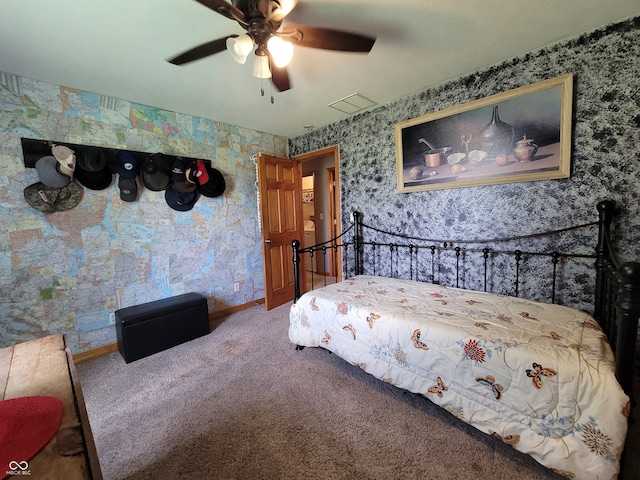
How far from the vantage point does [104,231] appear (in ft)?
8.05

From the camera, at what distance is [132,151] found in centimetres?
256

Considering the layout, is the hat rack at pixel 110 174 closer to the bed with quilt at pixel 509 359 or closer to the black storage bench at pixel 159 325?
the black storage bench at pixel 159 325

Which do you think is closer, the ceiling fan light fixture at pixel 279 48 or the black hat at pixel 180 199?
the ceiling fan light fixture at pixel 279 48

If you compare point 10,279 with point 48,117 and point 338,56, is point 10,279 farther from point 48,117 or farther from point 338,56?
point 338,56

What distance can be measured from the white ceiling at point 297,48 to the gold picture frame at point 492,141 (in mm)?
328

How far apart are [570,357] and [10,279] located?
3676 millimetres

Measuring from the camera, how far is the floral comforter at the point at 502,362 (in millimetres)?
1086

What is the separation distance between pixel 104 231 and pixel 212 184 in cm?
113

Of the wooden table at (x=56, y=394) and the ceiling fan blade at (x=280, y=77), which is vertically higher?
the ceiling fan blade at (x=280, y=77)

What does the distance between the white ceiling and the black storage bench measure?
78.6 inches

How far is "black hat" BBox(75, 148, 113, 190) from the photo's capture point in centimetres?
227

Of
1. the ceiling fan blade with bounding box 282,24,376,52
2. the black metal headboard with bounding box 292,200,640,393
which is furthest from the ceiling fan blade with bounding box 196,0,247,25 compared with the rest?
the black metal headboard with bounding box 292,200,640,393

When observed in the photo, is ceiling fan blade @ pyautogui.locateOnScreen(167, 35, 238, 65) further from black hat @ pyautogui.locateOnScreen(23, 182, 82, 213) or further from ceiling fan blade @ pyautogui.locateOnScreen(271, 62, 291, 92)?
black hat @ pyautogui.locateOnScreen(23, 182, 82, 213)

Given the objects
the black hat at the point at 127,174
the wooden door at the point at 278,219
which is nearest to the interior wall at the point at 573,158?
the wooden door at the point at 278,219
